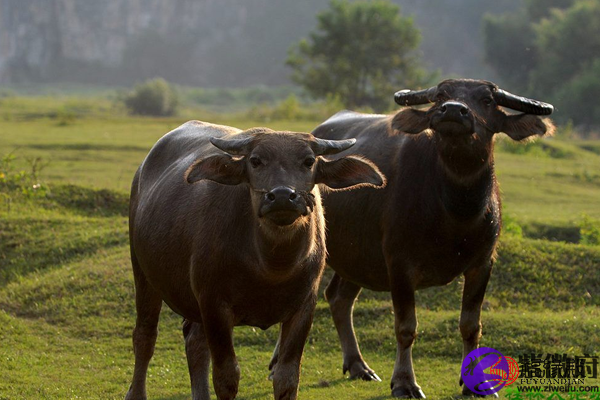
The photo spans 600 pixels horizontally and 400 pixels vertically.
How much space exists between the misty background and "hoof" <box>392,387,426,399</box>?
8893 cm

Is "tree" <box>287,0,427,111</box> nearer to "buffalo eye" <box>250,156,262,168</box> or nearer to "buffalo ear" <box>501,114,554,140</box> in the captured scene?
"buffalo ear" <box>501,114,554,140</box>

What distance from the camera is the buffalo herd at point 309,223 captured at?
178 inches

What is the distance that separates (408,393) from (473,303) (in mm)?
745

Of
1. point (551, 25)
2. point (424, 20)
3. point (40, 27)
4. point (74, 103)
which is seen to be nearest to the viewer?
point (74, 103)

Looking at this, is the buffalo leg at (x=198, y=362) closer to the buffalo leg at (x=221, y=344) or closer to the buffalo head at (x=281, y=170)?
the buffalo leg at (x=221, y=344)

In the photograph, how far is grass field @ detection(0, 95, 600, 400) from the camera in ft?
21.7

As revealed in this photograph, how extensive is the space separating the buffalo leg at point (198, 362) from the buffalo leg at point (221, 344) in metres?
0.63

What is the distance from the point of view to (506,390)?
6.11m

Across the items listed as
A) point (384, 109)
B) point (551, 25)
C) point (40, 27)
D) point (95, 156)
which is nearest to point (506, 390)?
point (95, 156)

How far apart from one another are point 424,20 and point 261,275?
103 metres

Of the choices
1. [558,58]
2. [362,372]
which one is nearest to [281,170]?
[362,372]

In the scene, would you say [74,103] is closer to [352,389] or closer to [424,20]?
[352,389]

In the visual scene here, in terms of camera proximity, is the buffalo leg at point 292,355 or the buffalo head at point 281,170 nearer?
the buffalo head at point 281,170

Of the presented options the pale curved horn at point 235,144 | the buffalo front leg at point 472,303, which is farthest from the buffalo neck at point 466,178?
the pale curved horn at point 235,144
